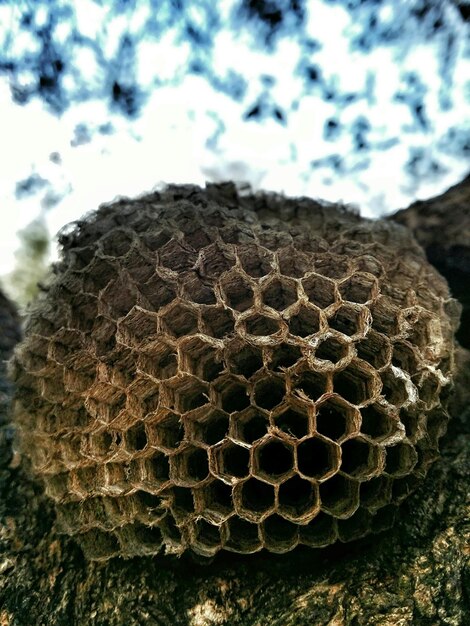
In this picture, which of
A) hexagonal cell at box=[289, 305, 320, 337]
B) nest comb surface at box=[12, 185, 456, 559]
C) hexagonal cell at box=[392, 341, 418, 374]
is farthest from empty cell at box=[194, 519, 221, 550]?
hexagonal cell at box=[392, 341, 418, 374]

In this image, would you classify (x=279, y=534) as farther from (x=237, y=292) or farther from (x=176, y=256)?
(x=176, y=256)

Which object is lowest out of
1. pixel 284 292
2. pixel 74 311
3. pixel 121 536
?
pixel 121 536

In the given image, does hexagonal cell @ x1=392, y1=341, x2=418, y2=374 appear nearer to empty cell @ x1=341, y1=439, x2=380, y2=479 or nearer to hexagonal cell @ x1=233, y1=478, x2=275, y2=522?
empty cell @ x1=341, y1=439, x2=380, y2=479

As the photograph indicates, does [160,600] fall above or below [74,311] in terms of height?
below

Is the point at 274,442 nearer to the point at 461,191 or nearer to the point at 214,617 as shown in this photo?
the point at 214,617

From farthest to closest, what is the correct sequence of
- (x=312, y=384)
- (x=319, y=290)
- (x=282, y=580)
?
1. (x=319, y=290)
2. (x=312, y=384)
3. (x=282, y=580)

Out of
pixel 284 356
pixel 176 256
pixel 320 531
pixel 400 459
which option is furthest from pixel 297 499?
pixel 176 256

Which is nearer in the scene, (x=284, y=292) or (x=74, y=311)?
(x=284, y=292)

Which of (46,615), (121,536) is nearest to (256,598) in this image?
(121,536)
